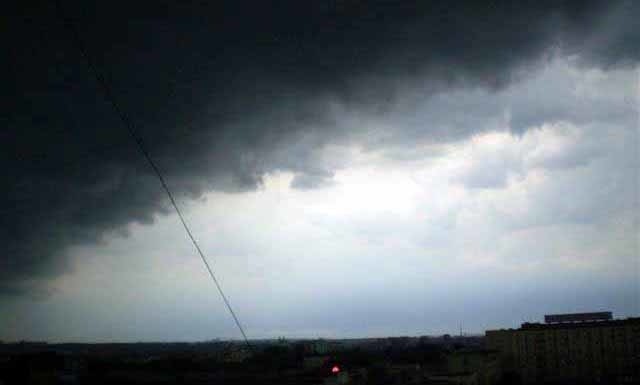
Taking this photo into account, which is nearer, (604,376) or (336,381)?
(336,381)

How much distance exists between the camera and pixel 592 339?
60.6 m

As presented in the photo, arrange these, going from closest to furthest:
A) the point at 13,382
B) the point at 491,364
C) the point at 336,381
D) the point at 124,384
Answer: the point at 336,381 → the point at 13,382 → the point at 124,384 → the point at 491,364

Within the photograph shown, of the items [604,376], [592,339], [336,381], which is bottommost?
[604,376]

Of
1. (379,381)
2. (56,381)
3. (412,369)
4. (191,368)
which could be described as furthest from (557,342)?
(56,381)

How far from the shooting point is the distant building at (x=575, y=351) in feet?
194

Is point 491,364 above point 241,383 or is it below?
below

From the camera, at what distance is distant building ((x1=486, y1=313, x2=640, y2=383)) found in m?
59.2

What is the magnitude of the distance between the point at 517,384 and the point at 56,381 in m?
41.9

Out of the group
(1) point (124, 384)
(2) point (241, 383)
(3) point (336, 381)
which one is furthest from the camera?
(1) point (124, 384)

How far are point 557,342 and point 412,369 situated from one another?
21.7 meters

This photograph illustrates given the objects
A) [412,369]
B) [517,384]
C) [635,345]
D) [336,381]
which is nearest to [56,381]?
[336,381]

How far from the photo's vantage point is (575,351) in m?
60.5

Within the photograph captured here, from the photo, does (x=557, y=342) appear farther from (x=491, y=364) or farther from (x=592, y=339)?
(x=491, y=364)

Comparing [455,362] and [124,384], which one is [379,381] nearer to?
[455,362]
